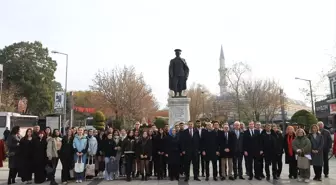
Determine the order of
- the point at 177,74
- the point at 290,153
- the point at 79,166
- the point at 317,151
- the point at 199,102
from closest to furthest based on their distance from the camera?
the point at 317,151
the point at 79,166
the point at 290,153
the point at 177,74
the point at 199,102

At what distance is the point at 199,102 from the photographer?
174ft

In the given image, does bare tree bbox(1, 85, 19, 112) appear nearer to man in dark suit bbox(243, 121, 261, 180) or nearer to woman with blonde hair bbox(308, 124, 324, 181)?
man in dark suit bbox(243, 121, 261, 180)

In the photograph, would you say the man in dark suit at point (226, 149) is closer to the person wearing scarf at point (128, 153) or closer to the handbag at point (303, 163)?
the handbag at point (303, 163)

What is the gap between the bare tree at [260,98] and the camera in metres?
41.5

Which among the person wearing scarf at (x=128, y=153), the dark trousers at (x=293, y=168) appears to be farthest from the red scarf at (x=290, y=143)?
the person wearing scarf at (x=128, y=153)

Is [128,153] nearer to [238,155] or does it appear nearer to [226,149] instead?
[226,149]

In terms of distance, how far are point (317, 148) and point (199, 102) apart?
42941 mm

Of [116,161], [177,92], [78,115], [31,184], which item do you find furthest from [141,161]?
[78,115]

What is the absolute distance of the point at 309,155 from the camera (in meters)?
9.86

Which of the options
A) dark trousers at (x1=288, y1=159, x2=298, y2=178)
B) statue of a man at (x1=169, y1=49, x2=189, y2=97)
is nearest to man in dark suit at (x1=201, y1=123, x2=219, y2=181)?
dark trousers at (x1=288, y1=159, x2=298, y2=178)

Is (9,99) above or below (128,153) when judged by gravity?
above

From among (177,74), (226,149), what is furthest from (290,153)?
(177,74)

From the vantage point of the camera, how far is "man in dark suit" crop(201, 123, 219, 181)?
10297mm

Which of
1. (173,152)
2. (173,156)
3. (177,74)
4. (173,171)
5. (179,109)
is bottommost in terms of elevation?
(173,171)
